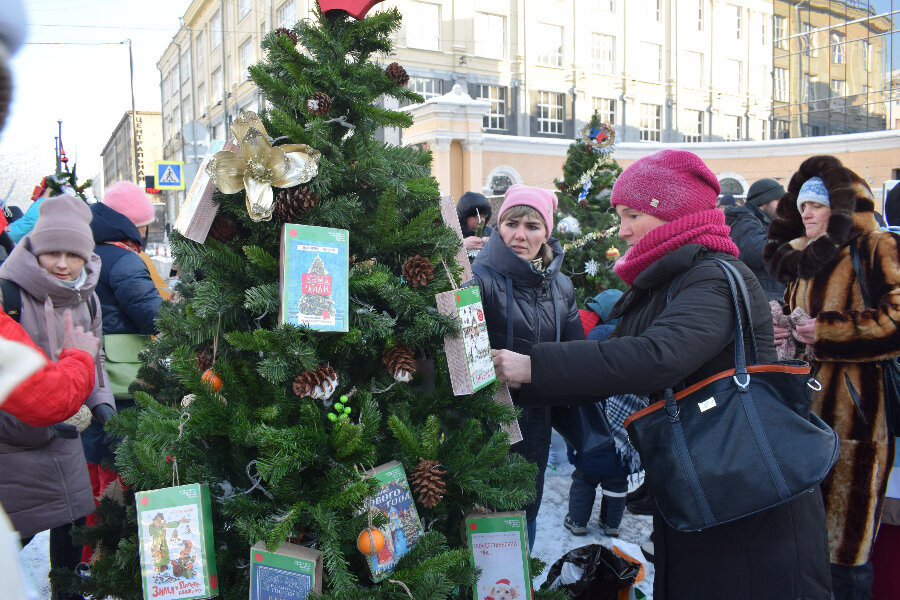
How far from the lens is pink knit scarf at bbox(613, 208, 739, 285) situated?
5.75 ft

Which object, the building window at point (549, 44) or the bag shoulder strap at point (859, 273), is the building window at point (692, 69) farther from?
the bag shoulder strap at point (859, 273)

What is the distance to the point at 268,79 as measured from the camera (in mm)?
1600

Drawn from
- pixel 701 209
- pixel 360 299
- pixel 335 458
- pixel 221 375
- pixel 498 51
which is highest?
pixel 498 51

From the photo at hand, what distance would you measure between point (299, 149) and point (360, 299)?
0.41 metres

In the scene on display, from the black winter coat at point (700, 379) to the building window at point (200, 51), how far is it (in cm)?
4066

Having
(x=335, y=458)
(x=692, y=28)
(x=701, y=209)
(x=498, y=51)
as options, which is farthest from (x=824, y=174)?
(x=692, y=28)

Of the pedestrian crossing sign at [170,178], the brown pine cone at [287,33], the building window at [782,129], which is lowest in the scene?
the brown pine cone at [287,33]

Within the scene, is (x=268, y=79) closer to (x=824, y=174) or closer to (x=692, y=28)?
(x=824, y=174)

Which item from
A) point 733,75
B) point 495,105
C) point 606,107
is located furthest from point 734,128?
point 495,105

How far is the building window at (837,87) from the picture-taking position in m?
25.0

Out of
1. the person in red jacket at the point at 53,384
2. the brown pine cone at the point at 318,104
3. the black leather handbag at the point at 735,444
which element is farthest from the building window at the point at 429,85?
the black leather handbag at the point at 735,444

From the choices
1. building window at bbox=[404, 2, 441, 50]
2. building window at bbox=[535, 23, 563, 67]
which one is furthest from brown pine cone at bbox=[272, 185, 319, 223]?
building window at bbox=[535, 23, 563, 67]

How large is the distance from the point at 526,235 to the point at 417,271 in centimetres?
150

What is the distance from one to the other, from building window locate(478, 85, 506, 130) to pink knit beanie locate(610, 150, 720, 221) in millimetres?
27352
